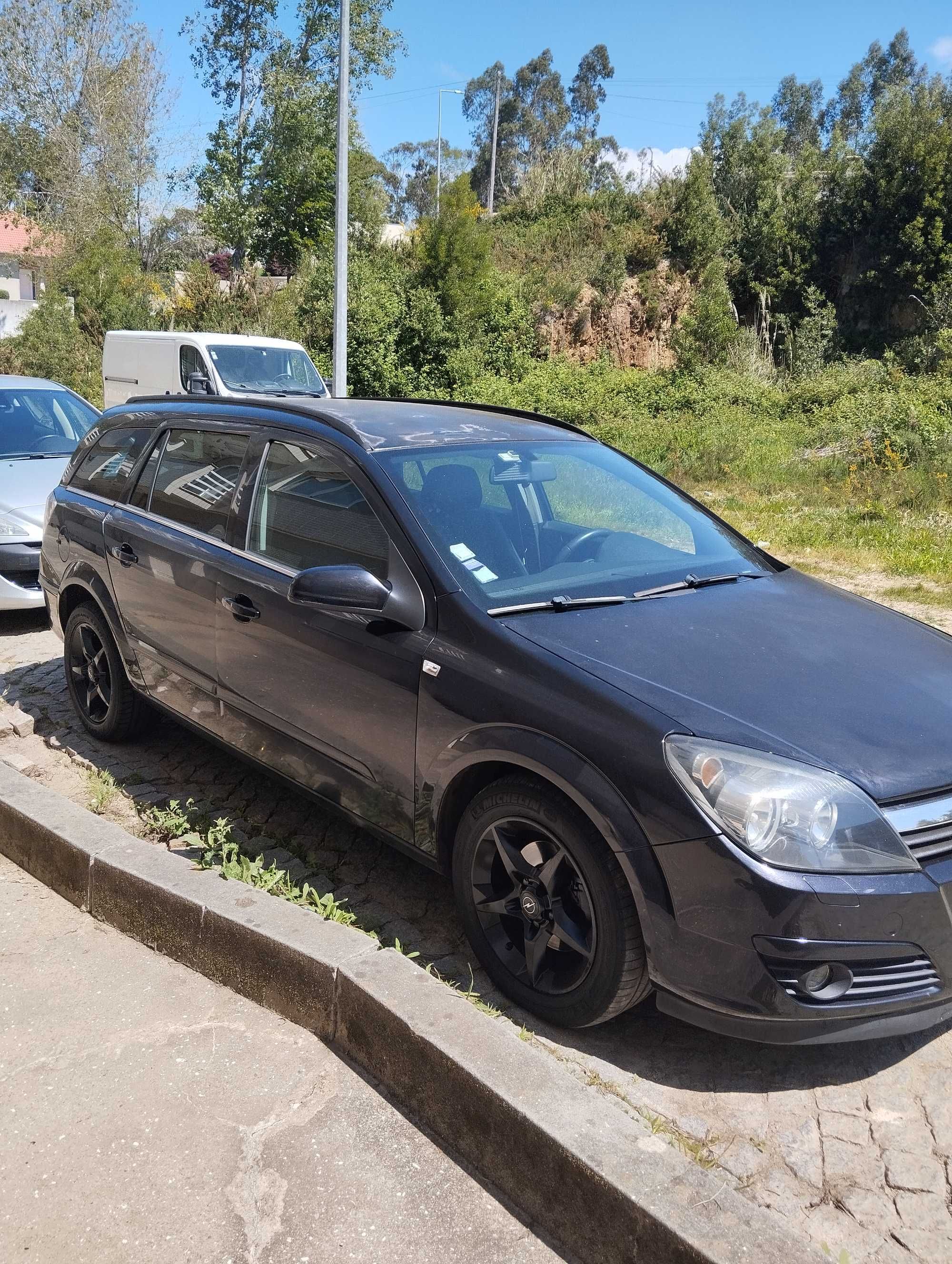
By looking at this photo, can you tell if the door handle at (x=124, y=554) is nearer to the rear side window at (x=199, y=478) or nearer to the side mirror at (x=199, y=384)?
the rear side window at (x=199, y=478)

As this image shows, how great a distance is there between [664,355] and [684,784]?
3144 centimetres

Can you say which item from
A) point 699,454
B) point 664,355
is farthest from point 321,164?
point 699,454

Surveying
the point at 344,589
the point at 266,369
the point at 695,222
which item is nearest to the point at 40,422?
the point at 344,589

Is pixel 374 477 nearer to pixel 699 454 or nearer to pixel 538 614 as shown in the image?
pixel 538 614

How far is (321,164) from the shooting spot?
3575 cm

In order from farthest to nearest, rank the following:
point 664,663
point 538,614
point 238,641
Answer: point 238,641, point 538,614, point 664,663

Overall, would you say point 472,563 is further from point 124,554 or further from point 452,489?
point 124,554

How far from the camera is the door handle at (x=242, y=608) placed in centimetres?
397

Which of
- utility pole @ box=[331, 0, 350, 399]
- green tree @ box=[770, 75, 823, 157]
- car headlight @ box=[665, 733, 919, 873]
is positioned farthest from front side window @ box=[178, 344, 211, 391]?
green tree @ box=[770, 75, 823, 157]

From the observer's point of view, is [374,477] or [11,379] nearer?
[374,477]

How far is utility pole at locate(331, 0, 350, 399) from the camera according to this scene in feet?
59.7

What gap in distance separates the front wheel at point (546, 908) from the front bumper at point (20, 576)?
505 cm

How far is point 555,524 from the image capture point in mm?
3912

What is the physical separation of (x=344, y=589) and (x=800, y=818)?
1528 millimetres
